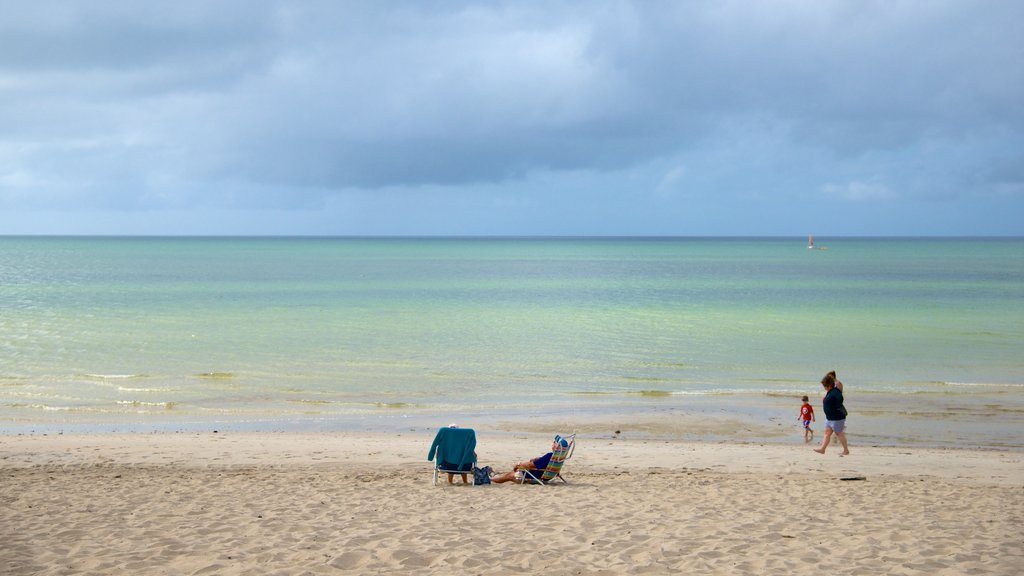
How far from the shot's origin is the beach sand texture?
800 cm

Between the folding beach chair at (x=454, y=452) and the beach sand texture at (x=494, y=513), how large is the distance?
0.35 metres

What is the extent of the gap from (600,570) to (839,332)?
33.4 meters

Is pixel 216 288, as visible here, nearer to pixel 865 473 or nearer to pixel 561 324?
pixel 561 324

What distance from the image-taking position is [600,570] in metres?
7.80

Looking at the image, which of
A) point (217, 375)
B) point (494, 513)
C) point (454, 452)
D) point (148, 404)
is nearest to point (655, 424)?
point (454, 452)

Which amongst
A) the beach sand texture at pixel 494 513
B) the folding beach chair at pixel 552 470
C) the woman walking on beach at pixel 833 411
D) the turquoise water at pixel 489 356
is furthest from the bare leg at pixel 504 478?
the turquoise water at pixel 489 356

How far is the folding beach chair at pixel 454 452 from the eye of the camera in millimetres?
11984

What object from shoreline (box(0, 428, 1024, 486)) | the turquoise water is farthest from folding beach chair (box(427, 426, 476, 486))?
the turquoise water

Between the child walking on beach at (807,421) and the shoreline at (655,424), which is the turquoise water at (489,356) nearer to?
the shoreline at (655,424)

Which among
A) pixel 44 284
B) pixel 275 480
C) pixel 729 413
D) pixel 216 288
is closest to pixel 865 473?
pixel 729 413

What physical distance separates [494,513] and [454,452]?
199cm

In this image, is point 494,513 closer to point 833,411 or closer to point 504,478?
point 504,478

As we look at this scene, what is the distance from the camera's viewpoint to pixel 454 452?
39.4 feet

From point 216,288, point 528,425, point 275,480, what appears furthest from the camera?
point 216,288
